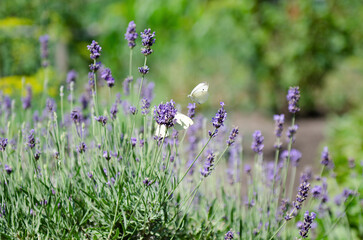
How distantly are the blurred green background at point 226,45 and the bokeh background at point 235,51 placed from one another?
0.02 meters

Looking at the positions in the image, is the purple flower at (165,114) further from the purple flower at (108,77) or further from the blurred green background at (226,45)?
the blurred green background at (226,45)

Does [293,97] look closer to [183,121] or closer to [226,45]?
[183,121]

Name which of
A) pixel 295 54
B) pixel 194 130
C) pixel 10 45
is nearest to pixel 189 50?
pixel 295 54

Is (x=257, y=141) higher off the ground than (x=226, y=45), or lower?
lower

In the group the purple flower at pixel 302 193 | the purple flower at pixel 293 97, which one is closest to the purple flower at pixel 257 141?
the purple flower at pixel 293 97

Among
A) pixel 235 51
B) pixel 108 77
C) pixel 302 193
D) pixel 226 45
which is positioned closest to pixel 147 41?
pixel 108 77

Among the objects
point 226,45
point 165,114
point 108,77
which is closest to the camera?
point 165,114

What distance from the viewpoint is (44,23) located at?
752 cm

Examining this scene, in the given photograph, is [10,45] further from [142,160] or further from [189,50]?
[142,160]

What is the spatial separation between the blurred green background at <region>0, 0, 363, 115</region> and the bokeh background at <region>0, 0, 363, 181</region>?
0.07ft

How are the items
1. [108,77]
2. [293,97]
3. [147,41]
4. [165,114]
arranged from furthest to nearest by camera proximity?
[293,97]
[108,77]
[147,41]
[165,114]

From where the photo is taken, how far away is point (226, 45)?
26.8ft

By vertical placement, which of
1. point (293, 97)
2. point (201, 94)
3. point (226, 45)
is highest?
point (226, 45)

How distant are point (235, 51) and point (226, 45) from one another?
36cm
